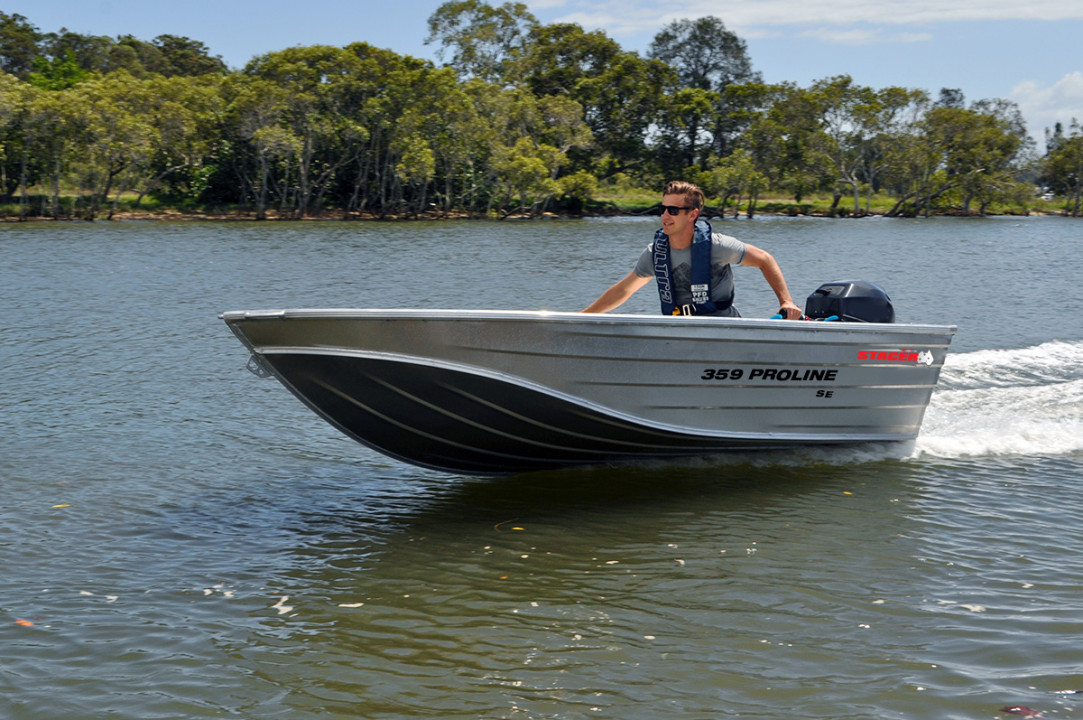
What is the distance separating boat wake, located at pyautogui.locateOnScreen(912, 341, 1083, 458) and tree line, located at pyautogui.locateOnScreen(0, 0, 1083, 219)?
49.6m

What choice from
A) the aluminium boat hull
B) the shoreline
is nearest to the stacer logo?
the aluminium boat hull

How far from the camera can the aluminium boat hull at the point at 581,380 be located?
5723mm

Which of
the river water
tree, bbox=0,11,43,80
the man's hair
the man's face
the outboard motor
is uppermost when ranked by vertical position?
tree, bbox=0,11,43,80

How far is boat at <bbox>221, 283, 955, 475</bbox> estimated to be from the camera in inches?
225

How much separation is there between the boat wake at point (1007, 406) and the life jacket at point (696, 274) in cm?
266

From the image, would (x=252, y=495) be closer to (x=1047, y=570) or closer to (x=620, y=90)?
(x=1047, y=570)

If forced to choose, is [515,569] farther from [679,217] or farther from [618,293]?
[679,217]

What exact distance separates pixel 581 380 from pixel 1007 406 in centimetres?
553

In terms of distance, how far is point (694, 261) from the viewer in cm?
657

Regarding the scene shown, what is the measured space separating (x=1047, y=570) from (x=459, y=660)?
3.31 meters

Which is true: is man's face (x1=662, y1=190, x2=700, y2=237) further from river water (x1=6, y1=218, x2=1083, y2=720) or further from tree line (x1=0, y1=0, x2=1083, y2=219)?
tree line (x1=0, y1=0, x2=1083, y2=219)

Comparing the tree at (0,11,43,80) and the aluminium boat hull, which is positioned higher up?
the tree at (0,11,43,80)

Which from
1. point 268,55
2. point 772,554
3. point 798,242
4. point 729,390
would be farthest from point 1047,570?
point 268,55

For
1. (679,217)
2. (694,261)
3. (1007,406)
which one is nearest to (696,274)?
(694,261)
